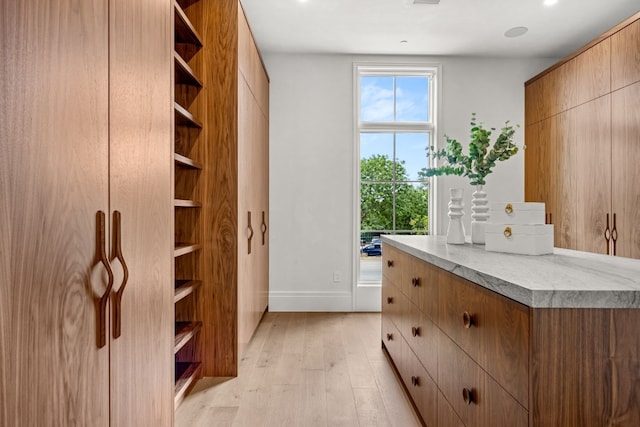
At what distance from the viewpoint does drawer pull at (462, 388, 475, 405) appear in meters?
1.28

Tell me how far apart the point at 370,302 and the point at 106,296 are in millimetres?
3270

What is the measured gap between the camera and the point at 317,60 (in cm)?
406

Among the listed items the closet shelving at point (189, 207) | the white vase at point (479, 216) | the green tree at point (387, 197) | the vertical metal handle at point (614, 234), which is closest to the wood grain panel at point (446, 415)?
the white vase at point (479, 216)

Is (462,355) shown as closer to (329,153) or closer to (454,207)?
(454,207)

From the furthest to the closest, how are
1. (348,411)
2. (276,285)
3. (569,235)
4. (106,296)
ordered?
1. (276,285)
2. (569,235)
3. (348,411)
4. (106,296)

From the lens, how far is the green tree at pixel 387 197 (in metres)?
4.22

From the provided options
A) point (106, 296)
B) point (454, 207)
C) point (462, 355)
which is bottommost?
point (462, 355)

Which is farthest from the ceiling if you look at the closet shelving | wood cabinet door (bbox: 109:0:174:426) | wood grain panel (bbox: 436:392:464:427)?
wood grain panel (bbox: 436:392:464:427)

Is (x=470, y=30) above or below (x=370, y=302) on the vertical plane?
above

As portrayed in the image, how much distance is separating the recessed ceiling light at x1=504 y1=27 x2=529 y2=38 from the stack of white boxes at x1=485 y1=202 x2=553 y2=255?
2.59 meters

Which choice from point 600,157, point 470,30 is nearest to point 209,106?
point 470,30

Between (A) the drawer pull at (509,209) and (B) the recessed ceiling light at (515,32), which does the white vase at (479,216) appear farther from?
(B) the recessed ceiling light at (515,32)

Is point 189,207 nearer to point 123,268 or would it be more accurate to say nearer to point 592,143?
point 123,268

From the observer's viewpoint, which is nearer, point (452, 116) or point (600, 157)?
point (600, 157)
